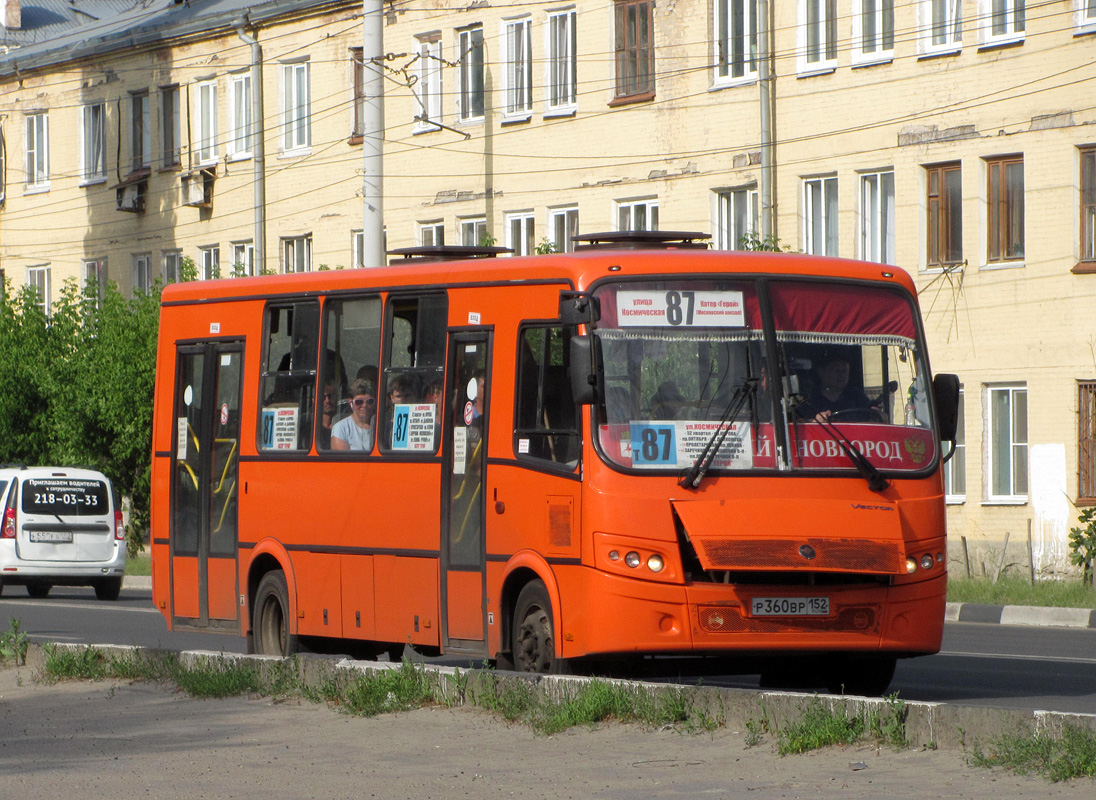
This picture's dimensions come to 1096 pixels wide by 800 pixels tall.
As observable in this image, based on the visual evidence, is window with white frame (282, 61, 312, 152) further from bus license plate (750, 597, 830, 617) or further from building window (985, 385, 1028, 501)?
bus license plate (750, 597, 830, 617)

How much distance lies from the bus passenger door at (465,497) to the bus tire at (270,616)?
2159 mm

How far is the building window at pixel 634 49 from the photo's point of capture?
3553 centimetres

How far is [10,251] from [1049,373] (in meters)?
30.4

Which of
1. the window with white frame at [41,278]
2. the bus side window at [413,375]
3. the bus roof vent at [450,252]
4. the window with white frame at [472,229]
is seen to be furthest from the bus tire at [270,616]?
the window with white frame at [41,278]

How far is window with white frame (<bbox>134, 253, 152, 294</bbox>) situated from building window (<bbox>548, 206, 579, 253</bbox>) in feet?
44.5

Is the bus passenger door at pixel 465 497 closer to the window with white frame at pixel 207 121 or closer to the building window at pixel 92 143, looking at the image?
the window with white frame at pixel 207 121

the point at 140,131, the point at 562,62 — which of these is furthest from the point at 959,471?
the point at 140,131

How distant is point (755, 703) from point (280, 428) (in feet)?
19.6

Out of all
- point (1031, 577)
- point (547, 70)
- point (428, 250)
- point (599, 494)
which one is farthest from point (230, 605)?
point (547, 70)

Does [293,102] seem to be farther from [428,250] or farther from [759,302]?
[759,302]

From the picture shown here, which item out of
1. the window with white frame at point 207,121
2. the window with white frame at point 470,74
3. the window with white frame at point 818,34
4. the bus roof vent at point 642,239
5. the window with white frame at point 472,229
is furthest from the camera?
the window with white frame at point 207,121

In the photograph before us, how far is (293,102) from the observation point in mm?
43031

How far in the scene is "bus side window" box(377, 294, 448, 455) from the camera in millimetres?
13750

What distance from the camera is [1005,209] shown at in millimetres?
30391
